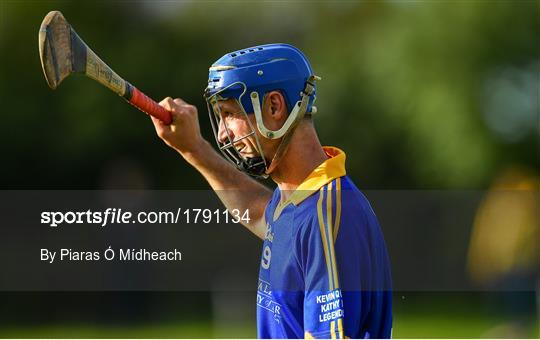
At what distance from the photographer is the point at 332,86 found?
20438 mm

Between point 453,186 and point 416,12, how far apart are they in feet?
12.5

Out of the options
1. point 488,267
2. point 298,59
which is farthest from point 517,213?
point 298,59

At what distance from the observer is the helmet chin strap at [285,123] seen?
4.32 m

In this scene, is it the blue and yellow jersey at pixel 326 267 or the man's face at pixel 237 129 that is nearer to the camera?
the blue and yellow jersey at pixel 326 267

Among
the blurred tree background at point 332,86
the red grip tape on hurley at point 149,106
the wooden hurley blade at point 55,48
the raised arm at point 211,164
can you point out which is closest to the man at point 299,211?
the red grip tape on hurley at point 149,106

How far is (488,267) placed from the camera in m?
16.7

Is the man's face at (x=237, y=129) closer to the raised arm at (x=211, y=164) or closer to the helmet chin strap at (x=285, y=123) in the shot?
the helmet chin strap at (x=285, y=123)

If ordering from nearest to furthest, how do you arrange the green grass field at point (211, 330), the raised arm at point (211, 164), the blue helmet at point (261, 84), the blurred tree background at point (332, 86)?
the blue helmet at point (261, 84)
the raised arm at point (211, 164)
the green grass field at point (211, 330)
the blurred tree background at point (332, 86)

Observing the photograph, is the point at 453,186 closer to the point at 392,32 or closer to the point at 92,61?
the point at 392,32

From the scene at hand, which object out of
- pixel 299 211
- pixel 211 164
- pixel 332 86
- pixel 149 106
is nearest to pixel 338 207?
pixel 299 211

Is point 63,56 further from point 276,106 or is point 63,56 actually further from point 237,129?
point 276,106

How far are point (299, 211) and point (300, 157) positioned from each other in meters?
0.28

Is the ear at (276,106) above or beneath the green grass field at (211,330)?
beneath

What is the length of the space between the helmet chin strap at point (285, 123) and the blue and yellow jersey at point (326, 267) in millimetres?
167
